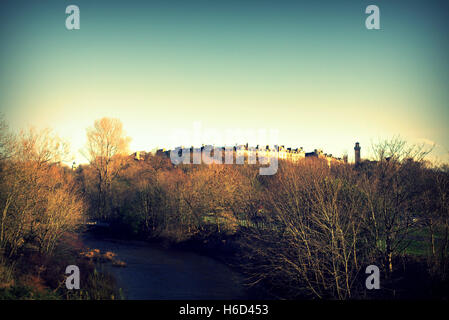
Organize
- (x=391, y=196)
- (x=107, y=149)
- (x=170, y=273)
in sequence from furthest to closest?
(x=107, y=149), (x=170, y=273), (x=391, y=196)

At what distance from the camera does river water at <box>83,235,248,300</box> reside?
724 inches

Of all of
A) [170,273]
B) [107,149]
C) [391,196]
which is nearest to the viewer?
[391,196]

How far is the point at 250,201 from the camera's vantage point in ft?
97.7

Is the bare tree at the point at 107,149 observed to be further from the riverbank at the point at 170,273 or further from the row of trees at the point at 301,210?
the riverbank at the point at 170,273

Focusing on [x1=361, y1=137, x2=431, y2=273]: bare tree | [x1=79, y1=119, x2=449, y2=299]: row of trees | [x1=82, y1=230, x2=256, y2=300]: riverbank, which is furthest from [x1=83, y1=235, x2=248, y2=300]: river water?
[x1=361, y1=137, x2=431, y2=273]: bare tree

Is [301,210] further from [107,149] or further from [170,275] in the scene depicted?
[107,149]

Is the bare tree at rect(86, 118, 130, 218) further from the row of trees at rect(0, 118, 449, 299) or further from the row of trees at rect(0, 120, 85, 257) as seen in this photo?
the row of trees at rect(0, 120, 85, 257)

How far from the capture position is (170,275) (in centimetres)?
2194

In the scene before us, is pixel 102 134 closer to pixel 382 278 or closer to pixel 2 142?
pixel 2 142

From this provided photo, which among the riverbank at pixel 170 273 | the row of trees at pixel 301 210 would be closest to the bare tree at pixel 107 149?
the row of trees at pixel 301 210

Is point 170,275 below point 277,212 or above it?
below

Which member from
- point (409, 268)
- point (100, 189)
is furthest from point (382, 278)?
point (100, 189)

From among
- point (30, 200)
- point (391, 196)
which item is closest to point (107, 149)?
point (30, 200)
